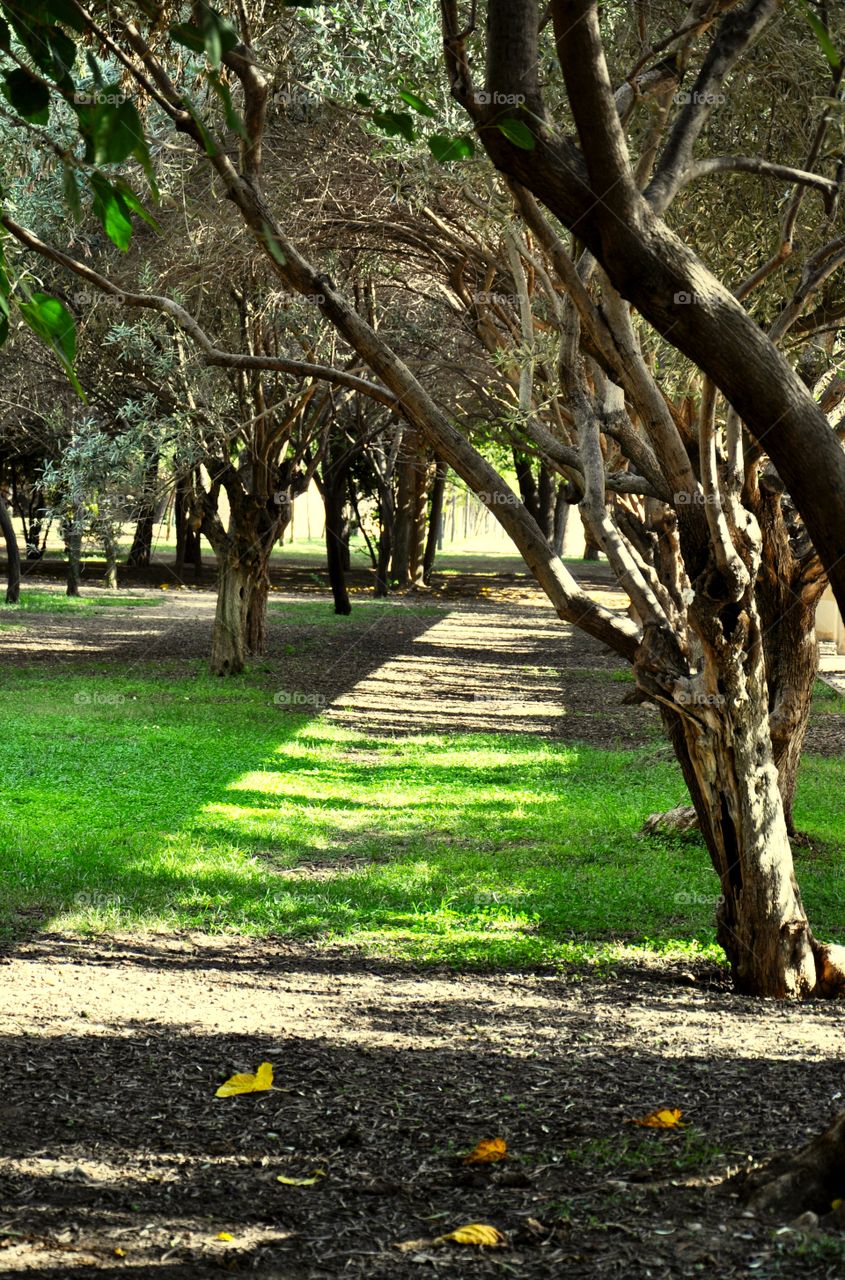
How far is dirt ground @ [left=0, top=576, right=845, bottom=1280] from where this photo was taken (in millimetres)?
3195

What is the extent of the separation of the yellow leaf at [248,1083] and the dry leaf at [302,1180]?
75 centimetres

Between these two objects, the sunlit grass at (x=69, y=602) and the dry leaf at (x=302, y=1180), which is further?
the sunlit grass at (x=69, y=602)

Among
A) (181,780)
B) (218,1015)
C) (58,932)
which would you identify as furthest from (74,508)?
(218,1015)

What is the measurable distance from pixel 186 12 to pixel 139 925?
503 cm

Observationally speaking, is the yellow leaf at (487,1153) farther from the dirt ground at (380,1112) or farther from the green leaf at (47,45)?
the green leaf at (47,45)

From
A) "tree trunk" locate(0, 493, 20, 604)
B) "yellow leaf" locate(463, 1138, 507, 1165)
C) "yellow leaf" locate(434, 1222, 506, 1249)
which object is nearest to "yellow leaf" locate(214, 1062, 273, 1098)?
"yellow leaf" locate(463, 1138, 507, 1165)

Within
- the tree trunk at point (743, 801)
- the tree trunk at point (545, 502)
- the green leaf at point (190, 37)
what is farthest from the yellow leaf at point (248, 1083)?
the tree trunk at point (545, 502)

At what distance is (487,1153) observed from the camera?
384 cm

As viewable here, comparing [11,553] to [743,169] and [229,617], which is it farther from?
[743,169]

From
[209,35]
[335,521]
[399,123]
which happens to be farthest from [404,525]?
[209,35]

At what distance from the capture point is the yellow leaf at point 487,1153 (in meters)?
3.82

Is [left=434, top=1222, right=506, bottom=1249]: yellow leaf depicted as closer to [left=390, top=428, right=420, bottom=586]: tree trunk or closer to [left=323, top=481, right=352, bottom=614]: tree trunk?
[left=323, top=481, right=352, bottom=614]: tree trunk

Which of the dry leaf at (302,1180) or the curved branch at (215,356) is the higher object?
the curved branch at (215,356)

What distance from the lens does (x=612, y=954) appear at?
22.8 ft
